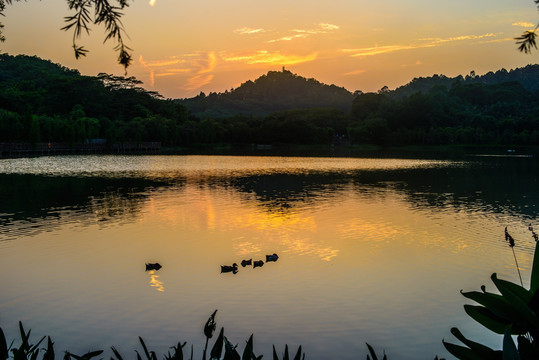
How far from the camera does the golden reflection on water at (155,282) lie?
1280 cm

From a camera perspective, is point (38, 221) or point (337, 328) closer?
point (337, 328)

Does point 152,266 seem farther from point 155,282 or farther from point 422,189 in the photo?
point 422,189

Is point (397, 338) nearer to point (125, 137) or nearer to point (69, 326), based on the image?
point (69, 326)

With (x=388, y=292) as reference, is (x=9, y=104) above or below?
above

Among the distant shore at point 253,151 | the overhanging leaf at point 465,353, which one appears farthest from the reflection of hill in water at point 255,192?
the distant shore at point 253,151

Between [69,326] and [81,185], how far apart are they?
30.0 meters

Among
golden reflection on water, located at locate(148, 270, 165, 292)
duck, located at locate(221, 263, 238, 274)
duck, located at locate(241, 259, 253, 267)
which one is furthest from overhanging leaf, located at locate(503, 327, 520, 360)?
duck, located at locate(241, 259, 253, 267)

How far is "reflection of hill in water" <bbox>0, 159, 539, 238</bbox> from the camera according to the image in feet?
80.8

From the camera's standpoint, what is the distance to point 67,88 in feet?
479

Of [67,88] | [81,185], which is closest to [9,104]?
[67,88]

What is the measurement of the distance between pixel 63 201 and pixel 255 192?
12.6 meters

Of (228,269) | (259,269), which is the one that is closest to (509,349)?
(228,269)

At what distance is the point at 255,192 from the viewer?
34719 mm

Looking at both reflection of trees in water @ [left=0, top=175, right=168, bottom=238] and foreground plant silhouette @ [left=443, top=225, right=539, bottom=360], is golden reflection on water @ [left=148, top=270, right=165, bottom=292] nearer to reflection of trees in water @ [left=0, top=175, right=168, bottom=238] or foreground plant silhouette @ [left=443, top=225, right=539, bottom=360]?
reflection of trees in water @ [left=0, top=175, right=168, bottom=238]
